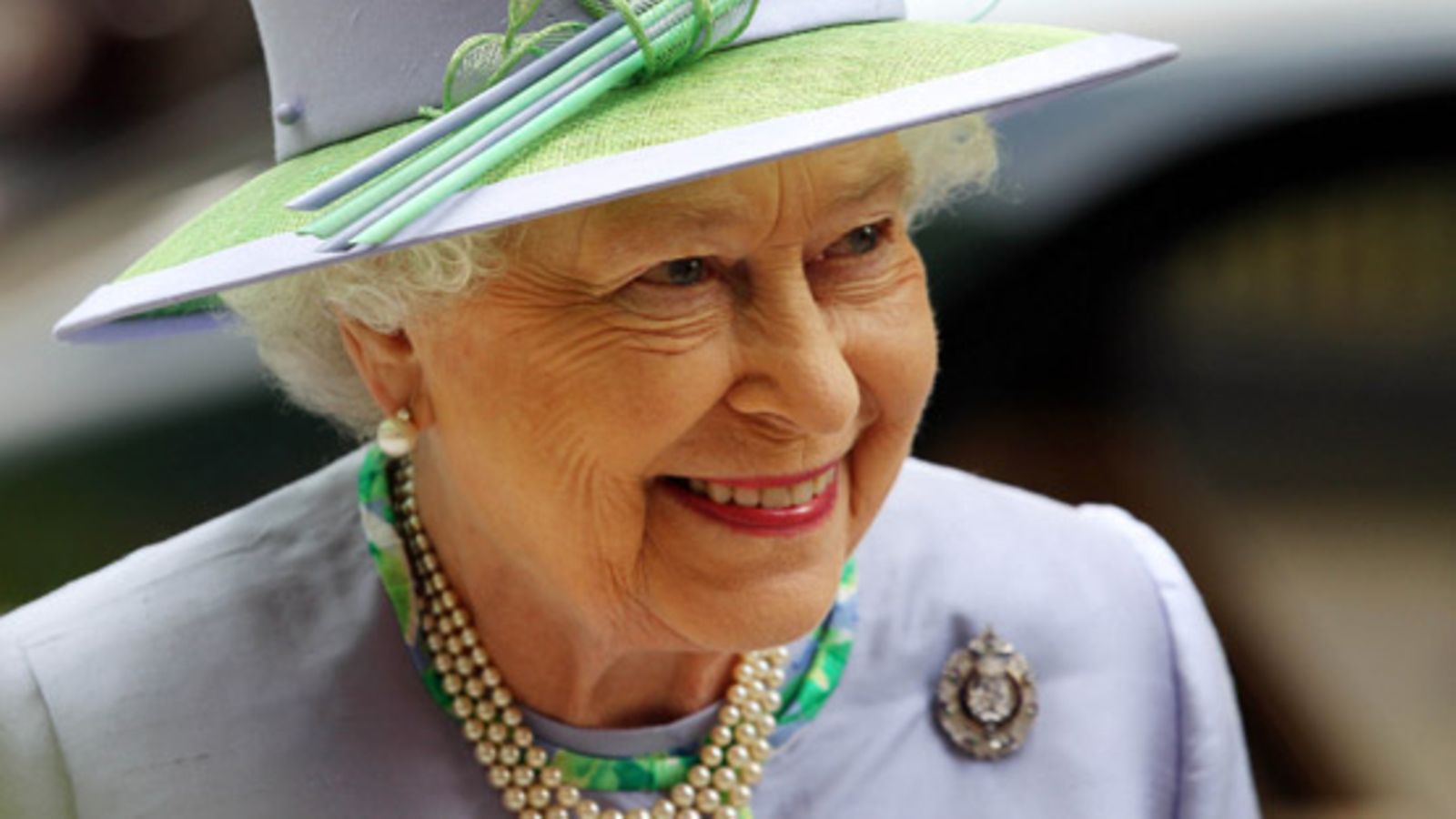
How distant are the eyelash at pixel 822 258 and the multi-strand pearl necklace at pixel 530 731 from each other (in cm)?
37

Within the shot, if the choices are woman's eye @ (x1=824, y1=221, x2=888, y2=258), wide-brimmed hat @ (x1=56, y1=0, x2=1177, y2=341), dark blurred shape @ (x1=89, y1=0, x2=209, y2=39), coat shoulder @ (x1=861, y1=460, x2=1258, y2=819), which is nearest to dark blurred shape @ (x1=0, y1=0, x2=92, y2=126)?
dark blurred shape @ (x1=89, y1=0, x2=209, y2=39)

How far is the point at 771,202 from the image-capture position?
48.6 inches

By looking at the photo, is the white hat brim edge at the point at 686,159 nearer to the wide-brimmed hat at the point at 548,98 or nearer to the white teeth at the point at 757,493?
the wide-brimmed hat at the point at 548,98

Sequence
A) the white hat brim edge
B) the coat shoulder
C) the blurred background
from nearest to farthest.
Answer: the white hat brim edge < the coat shoulder < the blurred background

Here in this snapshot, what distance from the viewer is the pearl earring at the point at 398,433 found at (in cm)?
140

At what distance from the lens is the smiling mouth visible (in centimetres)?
132

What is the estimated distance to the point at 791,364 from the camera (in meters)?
1.26

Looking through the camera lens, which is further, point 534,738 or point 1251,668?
point 1251,668

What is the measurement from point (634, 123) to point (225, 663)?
58cm

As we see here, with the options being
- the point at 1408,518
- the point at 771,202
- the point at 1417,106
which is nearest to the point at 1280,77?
the point at 1417,106

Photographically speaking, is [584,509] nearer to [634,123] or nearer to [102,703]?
[634,123]

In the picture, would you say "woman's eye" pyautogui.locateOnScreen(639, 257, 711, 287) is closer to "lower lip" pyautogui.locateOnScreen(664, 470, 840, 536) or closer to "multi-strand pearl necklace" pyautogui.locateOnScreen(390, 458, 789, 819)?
"lower lip" pyautogui.locateOnScreen(664, 470, 840, 536)

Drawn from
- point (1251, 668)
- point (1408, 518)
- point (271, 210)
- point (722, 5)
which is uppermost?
point (722, 5)

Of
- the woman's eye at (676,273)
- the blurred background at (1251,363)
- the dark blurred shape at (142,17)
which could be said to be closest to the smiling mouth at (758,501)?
the woman's eye at (676,273)
